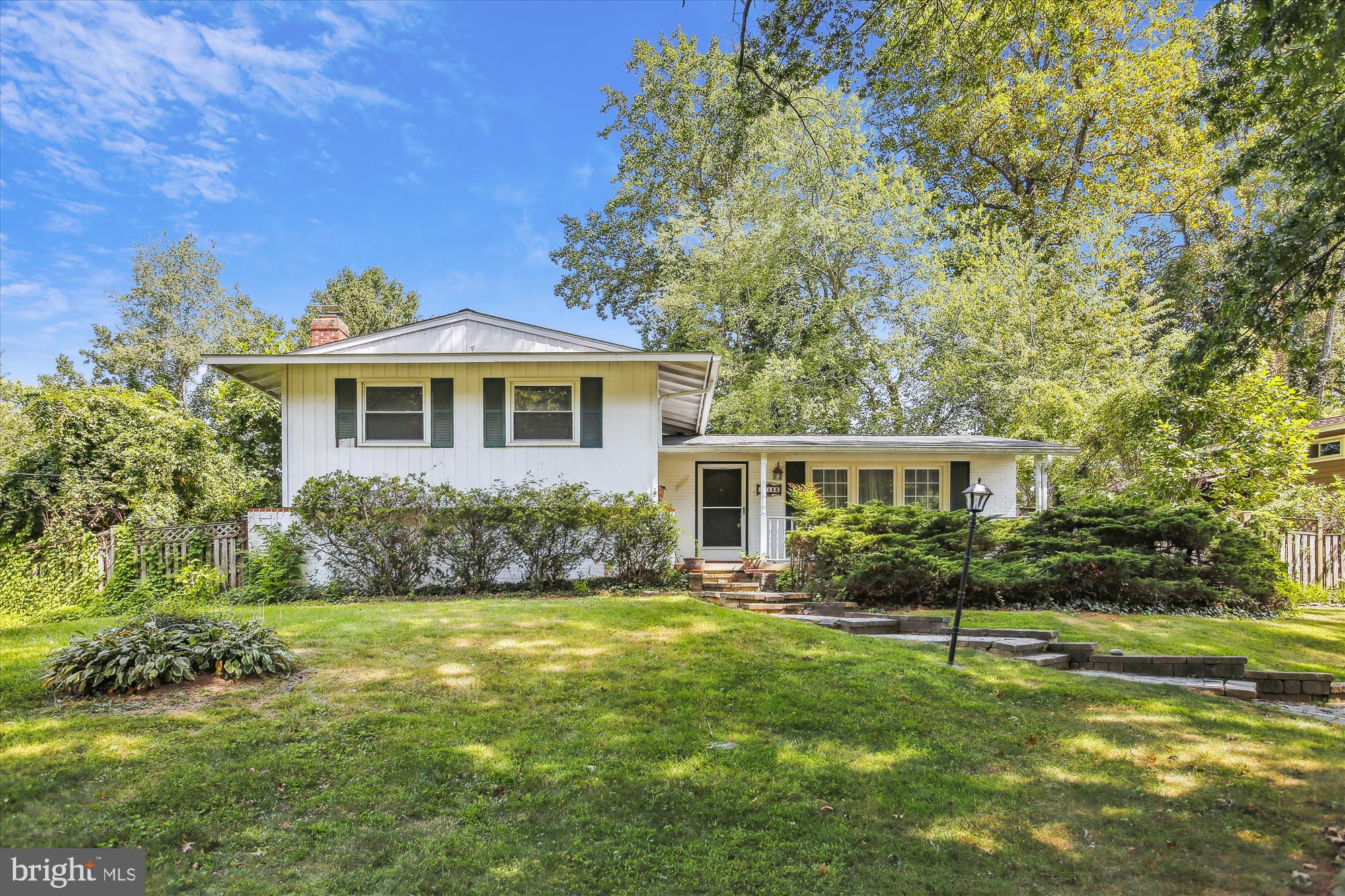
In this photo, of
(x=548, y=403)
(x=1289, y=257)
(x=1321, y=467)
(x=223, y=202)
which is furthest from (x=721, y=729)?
(x=223, y=202)

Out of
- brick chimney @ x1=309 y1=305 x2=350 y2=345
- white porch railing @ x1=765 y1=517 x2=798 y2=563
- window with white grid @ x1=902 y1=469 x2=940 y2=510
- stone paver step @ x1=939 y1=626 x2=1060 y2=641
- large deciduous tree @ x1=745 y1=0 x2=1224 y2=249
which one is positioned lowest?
stone paver step @ x1=939 y1=626 x2=1060 y2=641

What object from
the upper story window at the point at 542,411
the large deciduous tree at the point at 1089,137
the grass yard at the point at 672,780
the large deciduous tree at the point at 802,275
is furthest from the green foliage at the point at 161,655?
the large deciduous tree at the point at 1089,137

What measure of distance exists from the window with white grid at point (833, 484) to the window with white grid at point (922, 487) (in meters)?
1.19

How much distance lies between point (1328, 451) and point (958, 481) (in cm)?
1005

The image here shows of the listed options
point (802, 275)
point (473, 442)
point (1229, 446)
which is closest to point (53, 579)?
point (473, 442)

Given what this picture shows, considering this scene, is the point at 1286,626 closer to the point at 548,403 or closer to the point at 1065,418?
the point at 1065,418

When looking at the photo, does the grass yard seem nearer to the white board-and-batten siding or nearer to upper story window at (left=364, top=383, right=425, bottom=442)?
the white board-and-batten siding

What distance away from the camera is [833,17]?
639 cm

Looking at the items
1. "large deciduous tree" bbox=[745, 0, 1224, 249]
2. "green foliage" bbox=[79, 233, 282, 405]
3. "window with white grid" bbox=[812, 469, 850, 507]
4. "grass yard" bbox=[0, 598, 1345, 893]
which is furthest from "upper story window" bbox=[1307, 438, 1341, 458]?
"green foliage" bbox=[79, 233, 282, 405]

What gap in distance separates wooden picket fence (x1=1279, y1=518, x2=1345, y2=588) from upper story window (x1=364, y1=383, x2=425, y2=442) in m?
15.0

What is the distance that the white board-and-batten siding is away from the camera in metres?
11.0

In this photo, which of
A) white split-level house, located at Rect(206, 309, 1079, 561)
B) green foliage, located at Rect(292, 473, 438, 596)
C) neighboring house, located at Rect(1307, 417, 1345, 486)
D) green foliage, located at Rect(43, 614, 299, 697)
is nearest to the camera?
green foliage, located at Rect(43, 614, 299, 697)

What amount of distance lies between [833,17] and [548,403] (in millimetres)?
7149

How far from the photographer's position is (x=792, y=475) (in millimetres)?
13328
